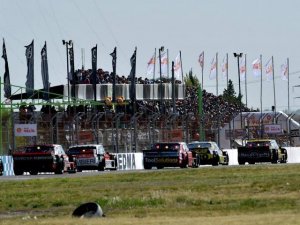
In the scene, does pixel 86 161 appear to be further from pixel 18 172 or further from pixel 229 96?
pixel 229 96

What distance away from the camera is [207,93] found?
124 m

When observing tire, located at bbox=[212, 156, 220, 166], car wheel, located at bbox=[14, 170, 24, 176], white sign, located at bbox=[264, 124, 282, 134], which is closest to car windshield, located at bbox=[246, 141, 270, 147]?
tire, located at bbox=[212, 156, 220, 166]

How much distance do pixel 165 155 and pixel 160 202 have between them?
34349 mm

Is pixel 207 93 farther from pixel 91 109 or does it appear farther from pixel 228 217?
pixel 228 217

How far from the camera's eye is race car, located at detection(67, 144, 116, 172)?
58.3 metres

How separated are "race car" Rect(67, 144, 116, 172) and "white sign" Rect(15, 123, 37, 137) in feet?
8.10

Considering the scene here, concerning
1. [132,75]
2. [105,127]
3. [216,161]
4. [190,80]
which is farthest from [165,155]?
[190,80]

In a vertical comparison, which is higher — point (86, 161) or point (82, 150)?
point (82, 150)

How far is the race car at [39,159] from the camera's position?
5362cm

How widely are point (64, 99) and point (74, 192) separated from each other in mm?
50328

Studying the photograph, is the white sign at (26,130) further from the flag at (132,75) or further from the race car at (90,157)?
the flag at (132,75)

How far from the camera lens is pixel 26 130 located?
5453cm

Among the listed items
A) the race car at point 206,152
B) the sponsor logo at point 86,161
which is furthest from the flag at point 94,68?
the sponsor logo at point 86,161

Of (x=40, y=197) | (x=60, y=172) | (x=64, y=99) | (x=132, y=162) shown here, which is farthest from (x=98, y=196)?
(x=64, y=99)
